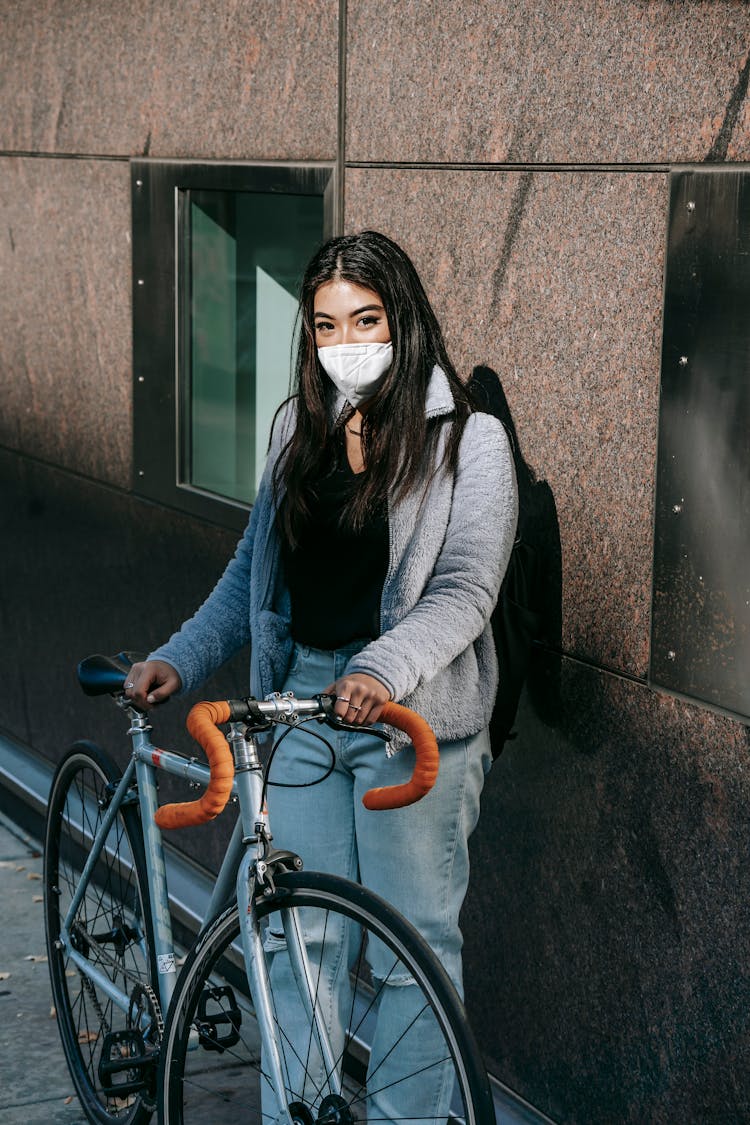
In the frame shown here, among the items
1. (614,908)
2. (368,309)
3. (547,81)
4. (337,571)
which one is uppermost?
(547,81)

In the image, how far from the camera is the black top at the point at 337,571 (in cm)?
329

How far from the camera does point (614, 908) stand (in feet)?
12.1

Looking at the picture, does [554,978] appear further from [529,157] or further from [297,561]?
[529,157]

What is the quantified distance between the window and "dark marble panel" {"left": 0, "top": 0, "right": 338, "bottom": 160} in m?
0.15

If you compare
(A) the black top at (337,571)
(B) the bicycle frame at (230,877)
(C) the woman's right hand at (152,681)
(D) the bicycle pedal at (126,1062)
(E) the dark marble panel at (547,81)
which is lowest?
(D) the bicycle pedal at (126,1062)

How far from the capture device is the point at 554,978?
392cm

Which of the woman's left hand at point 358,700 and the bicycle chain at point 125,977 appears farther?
the bicycle chain at point 125,977

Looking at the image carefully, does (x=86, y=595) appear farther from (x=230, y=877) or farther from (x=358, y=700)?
(x=358, y=700)

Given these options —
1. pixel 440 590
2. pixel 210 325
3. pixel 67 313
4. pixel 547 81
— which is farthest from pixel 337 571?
pixel 67 313

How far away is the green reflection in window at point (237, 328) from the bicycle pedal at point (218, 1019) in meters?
2.18

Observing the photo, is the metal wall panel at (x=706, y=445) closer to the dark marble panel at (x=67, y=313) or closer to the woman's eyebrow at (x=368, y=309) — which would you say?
the woman's eyebrow at (x=368, y=309)

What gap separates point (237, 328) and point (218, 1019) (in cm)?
265

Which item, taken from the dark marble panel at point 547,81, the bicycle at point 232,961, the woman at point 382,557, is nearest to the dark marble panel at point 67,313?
the dark marble panel at point 547,81

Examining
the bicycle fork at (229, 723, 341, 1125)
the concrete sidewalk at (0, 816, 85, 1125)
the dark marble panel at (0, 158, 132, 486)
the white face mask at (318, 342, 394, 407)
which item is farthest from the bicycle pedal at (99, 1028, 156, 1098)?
the dark marble panel at (0, 158, 132, 486)
